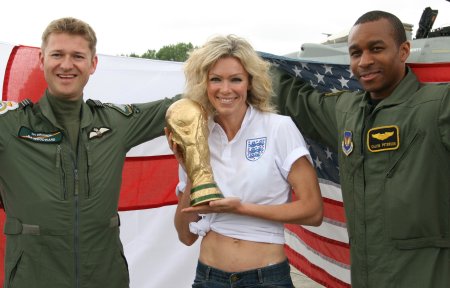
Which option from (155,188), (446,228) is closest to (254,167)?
(446,228)

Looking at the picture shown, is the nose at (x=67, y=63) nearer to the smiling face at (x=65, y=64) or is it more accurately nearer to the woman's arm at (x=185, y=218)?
the smiling face at (x=65, y=64)

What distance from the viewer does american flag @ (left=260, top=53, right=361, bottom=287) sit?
144 inches

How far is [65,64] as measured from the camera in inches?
116

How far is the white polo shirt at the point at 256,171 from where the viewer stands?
2672mm

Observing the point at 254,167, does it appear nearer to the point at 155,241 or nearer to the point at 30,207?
the point at 30,207

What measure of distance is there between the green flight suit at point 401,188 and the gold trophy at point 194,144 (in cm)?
74

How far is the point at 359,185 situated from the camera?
9.07 feet

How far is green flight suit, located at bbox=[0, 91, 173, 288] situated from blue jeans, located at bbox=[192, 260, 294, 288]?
25.6 inches

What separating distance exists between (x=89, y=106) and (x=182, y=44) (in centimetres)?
5902

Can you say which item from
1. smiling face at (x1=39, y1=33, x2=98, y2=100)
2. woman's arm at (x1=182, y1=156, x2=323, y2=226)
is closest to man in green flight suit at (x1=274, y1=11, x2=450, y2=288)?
woman's arm at (x1=182, y1=156, x2=323, y2=226)

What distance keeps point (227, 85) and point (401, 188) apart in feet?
3.17

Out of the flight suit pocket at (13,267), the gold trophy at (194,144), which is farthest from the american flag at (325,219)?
the flight suit pocket at (13,267)

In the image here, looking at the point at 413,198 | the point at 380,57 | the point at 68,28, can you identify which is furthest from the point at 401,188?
the point at 68,28

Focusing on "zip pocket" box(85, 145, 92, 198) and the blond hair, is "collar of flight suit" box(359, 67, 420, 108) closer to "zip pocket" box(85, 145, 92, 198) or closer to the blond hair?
the blond hair
